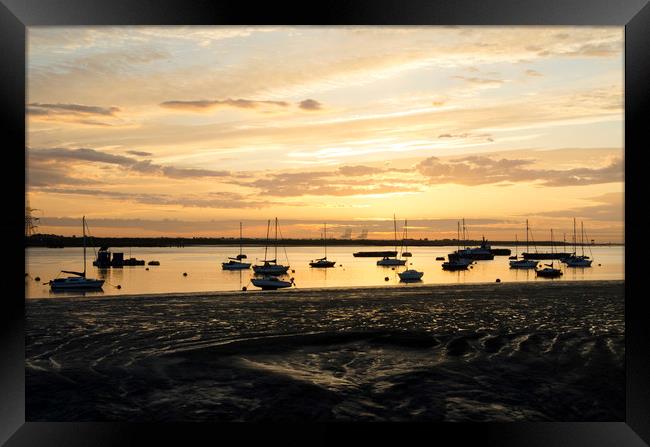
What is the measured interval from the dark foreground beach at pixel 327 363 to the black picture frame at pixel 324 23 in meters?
1.46

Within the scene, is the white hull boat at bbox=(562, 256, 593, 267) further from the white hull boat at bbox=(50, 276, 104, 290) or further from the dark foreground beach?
the white hull boat at bbox=(50, 276, 104, 290)

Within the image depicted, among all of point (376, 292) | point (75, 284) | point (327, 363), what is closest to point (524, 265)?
point (376, 292)

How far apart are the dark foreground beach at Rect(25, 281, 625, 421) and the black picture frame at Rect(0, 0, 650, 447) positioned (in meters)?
1.46

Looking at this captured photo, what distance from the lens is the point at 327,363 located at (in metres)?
6.87

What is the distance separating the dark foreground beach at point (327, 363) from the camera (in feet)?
16.3

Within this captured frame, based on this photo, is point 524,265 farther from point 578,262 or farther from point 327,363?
point 327,363

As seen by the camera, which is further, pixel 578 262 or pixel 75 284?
pixel 578 262

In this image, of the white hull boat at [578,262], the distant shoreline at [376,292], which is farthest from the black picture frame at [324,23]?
the white hull boat at [578,262]

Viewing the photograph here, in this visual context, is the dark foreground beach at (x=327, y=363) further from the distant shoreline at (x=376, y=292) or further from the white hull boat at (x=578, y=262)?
the white hull boat at (x=578, y=262)

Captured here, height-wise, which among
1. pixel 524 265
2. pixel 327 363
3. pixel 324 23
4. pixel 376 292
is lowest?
pixel 524 265

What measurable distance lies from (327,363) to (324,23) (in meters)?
4.50

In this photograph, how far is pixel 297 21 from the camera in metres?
3.22

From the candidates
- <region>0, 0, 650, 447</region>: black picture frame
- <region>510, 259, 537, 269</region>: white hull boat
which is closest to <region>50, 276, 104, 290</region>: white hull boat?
<region>0, 0, 650, 447</region>: black picture frame
